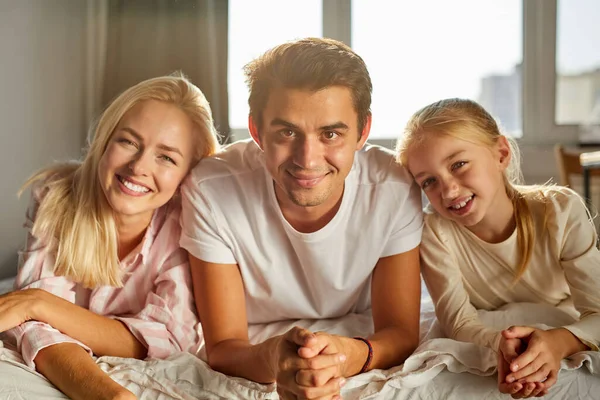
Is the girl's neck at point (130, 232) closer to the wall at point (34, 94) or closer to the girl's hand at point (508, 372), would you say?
the girl's hand at point (508, 372)

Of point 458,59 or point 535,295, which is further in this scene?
point 458,59

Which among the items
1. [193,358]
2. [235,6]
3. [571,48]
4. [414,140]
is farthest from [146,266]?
[571,48]

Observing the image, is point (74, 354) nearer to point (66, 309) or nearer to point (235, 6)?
point (66, 309)

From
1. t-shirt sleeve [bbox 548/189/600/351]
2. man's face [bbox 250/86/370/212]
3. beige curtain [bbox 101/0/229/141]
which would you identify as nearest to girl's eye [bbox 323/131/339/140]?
man's face [bbox 250/86/370/212]

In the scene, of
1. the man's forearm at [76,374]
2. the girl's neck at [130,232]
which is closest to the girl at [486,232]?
the girl's neck at [130,232]

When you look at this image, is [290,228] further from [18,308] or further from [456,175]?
[18,308]

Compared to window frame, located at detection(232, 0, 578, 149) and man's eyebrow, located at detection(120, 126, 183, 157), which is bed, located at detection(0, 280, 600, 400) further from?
window frame, located at detection(232, 0, 578, 149)

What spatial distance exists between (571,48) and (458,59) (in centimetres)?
54

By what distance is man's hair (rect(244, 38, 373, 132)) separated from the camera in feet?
4.33

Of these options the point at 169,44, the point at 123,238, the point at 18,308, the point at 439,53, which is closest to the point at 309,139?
the point at 123,238

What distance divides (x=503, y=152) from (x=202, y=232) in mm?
669

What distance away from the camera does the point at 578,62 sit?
3418mm

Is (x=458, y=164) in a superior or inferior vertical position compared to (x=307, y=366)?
superior

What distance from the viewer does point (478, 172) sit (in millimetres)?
1431
